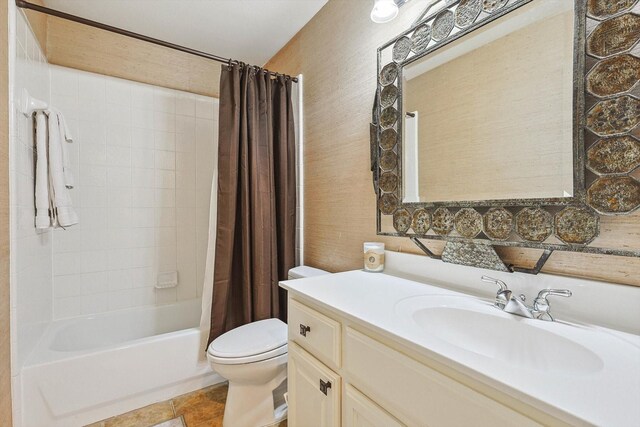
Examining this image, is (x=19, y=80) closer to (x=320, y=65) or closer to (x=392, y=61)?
(x=320, y=65)

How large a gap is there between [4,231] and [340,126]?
5.56 ft

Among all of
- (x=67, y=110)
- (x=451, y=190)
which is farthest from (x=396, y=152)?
(x=67, y=110)

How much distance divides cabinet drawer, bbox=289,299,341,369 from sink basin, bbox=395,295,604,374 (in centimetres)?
23

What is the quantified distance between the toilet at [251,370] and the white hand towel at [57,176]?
3.58ft

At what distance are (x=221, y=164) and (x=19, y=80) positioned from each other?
1.01m

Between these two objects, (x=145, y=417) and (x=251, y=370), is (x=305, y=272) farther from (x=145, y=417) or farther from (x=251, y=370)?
(x=145, y=417)

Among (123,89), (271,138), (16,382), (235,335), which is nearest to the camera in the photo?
(16,382)

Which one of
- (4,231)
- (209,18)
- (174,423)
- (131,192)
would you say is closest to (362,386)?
(174,423)

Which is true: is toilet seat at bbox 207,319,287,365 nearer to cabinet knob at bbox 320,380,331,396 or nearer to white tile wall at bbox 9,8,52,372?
cabinet knob at bbox 320,380,331,396

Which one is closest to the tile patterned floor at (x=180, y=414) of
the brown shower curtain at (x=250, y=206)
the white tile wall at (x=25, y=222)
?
the brown shower curtain at (x=250, y=206)

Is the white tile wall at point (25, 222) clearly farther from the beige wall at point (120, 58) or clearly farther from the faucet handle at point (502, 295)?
the faucet handle at point (502, 295)

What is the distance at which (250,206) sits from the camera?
6.13 feet

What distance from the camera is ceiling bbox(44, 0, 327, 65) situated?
185 cm

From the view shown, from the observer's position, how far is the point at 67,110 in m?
2.02
